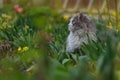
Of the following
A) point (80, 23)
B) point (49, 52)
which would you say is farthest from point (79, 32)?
point (49, 52)

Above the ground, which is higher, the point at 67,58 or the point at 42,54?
the point at 42,54

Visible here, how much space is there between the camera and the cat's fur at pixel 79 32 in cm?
348

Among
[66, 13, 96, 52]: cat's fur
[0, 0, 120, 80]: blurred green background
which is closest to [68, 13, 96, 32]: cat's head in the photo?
[66, 13, 96, 52]: cat's fur

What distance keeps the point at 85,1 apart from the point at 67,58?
5206 mm

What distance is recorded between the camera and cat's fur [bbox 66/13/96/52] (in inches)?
137

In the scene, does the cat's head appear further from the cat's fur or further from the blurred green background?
the blurred green background

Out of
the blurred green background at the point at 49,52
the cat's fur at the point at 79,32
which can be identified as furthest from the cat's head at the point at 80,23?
the blurred green background at the point at 49,52

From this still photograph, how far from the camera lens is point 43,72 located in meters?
1.60

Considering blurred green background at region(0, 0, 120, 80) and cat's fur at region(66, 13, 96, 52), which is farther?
cat's fur at region(66, 13, 96, 52)

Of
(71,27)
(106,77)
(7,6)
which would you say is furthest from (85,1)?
(106,77)

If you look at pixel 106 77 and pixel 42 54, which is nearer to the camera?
pixel 42 54

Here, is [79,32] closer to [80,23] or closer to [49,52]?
[80,23]

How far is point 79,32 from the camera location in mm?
3492

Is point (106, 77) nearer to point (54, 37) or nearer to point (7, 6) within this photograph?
point (54, 37)
